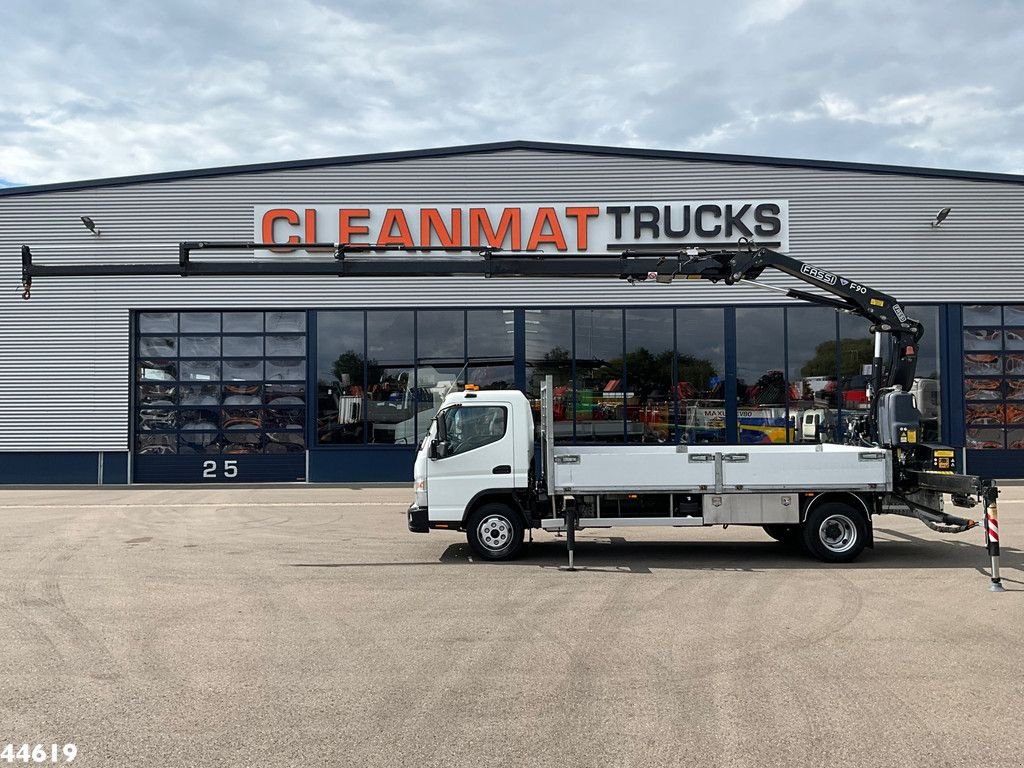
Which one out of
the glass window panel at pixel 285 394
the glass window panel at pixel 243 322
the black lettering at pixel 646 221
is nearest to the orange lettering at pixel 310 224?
the glass window panel at pixel 243 322

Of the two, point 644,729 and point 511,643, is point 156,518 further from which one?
point 644,729

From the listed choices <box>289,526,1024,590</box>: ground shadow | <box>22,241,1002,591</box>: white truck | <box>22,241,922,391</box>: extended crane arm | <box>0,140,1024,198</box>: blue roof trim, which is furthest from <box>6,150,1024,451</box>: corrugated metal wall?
<box>22,241,1002,591</box>: white truck

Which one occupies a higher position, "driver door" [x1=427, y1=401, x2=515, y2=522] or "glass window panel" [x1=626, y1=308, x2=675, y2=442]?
"glass window panel" [x1=626, y1=308, x2=675, y2=442]

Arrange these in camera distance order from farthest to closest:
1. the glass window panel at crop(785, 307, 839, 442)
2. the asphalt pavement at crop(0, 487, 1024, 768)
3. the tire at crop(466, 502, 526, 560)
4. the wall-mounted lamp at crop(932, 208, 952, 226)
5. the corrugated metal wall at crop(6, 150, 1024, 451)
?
the corrugated metal wall at crop(6, 150, 1024, 451) < the glass window panel at crop(785, 307, 839, 442) < the wall-mounted lamp at crop(932, 208, 952, 226) < the tire at crop(466, 502, 526, 560) < the asphalt pavement at crop(0, 487, 1024, 768)

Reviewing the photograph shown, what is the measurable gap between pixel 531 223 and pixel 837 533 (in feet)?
44.2

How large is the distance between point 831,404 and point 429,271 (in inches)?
548

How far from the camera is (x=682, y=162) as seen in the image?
880 inches

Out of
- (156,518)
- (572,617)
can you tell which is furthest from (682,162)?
(572,617)

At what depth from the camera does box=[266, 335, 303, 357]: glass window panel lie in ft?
72.5

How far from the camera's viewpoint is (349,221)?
22.2 meters

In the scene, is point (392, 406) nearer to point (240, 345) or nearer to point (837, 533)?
point (240, 345)

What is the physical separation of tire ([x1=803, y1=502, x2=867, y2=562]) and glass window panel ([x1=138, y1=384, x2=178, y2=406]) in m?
17.1

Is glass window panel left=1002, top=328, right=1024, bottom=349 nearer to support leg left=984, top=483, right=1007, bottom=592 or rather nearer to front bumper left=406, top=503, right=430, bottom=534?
support leg left=984, top=483, right=1007, bottom=592

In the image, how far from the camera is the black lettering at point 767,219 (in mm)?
22172
